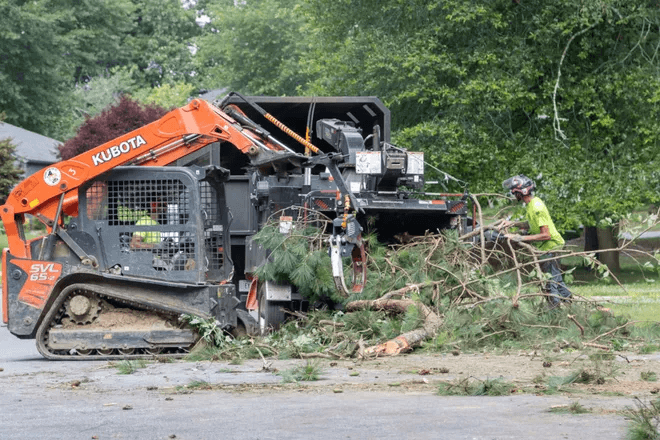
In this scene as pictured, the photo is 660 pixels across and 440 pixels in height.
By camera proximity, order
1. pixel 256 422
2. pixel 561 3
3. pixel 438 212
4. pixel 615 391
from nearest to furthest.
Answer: pixel 256 422 < pixel 615 391 < pixel 438 212 < pixel 561 3

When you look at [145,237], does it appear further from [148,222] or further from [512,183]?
[512,183]

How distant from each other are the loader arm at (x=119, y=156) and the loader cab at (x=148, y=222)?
0.19 meters

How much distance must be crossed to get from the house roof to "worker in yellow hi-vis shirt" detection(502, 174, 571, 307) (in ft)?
122

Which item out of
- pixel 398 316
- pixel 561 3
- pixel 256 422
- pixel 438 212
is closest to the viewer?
pixel 256 422

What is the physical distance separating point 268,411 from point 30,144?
4568 cm

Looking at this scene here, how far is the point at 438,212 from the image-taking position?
43.3 ft

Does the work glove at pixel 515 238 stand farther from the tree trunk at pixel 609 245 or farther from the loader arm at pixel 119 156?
the tree trunk at pixel 609 245

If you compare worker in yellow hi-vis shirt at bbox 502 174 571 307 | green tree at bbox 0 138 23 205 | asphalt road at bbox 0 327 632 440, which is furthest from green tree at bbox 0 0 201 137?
asphalt road at bbox 0 327 632 440

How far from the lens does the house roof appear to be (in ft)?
161

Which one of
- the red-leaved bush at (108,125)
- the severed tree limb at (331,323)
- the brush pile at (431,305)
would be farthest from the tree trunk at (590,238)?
the severed tree limb at (331,323)

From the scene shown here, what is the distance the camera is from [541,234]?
42.8 feet

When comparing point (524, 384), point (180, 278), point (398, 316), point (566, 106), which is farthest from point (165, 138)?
point (566, 106)

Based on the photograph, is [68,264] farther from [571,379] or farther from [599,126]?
[599,126]

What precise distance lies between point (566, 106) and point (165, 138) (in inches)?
508
